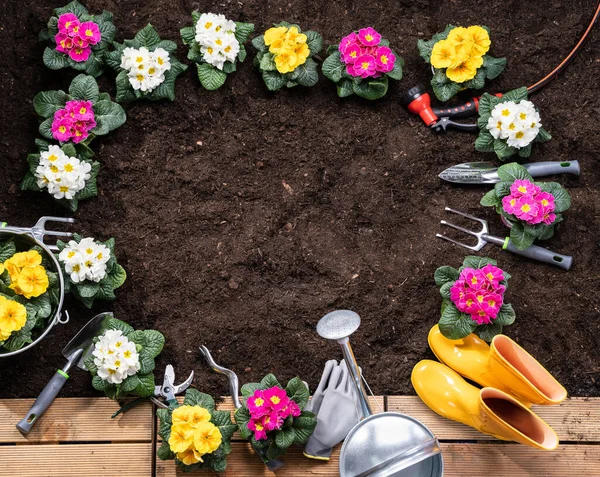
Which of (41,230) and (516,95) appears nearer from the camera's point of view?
(41,230)

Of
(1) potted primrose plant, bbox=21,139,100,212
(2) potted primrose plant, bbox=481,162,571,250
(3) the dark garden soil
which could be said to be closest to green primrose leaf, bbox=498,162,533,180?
(2) potted primrose plant, bbox=481,162,571,250

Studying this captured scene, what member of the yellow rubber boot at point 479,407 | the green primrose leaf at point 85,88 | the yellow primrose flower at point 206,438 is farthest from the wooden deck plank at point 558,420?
the green primrose leaf at point 85,88

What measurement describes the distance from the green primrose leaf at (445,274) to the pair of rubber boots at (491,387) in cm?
14

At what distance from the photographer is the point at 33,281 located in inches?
76.4

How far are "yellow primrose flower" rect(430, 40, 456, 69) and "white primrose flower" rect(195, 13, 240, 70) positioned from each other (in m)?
0.55

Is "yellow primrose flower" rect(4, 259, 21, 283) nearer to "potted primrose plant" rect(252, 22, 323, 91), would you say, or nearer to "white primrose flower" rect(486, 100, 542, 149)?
"potted primrose plant" rect(252, 22, 323, 91)

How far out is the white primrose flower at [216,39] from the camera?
82.7 inches

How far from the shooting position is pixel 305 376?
2.09 m

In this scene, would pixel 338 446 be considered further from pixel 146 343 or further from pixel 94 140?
pixel 94 140

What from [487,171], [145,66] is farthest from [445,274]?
[145,66]

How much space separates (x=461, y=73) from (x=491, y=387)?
34.0 inches

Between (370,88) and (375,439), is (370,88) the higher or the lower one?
the higher one

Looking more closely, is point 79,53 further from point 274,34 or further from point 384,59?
point 384,59

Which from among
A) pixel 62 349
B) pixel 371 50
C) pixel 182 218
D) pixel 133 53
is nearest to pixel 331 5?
A: pixel 371 50
